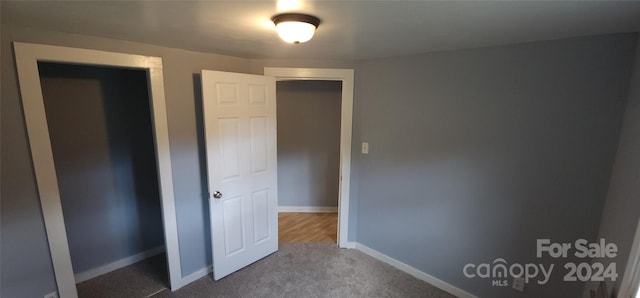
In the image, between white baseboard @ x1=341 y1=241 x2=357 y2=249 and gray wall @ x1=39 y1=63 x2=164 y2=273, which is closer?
gray wall @ x1=39 y1=63 x2=164 y2=273

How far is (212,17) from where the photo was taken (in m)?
1.32

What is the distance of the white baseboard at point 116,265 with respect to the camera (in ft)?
8.18

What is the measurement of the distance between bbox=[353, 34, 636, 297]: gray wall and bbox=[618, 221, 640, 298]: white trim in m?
0.76

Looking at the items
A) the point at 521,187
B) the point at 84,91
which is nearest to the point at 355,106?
the point at 521,187

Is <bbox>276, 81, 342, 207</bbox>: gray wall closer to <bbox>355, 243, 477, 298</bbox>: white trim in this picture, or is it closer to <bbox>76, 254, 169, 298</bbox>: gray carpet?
<bbox>355, 243, 477, 298</bbox>: white trim

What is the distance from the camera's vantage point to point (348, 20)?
1.34m

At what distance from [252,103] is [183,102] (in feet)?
1.89

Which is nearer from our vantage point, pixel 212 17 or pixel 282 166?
pixel 212 17

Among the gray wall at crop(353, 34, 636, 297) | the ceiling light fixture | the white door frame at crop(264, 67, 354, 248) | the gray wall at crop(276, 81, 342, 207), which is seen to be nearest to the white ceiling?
the ceiling light fixture

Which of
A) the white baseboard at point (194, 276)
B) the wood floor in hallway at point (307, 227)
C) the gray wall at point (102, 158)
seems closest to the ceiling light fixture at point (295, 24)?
the gray wall at point (102, 158)

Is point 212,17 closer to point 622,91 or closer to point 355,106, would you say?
point 355,106

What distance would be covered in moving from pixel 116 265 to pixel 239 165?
5.23 feet

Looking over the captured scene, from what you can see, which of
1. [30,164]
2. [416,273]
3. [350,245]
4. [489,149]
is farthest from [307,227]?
[30,164]

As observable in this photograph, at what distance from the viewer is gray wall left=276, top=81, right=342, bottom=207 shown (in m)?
3.85
